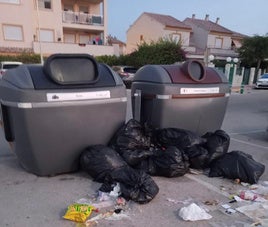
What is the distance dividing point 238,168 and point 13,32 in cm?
2334

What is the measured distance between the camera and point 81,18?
2558 cm

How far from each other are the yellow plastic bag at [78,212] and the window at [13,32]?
75.8 ft

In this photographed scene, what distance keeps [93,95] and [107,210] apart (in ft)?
4.26

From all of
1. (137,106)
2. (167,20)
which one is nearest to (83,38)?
(167,20)

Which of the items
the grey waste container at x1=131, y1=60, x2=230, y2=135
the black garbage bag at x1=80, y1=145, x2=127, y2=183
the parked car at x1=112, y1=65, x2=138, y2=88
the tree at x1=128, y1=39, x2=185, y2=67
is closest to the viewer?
the black garbage bag at x1=80, y1=145, x2=127, y2=183

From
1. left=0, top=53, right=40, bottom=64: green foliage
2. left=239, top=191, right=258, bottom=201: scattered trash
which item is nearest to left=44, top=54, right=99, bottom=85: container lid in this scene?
left=239, top=191, right=258, bottom=201: scattered trash

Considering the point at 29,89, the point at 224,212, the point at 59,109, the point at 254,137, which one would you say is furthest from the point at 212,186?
the point at 254,137

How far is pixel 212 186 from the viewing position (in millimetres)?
3270

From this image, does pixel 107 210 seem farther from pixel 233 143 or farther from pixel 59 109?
pixel 233 143

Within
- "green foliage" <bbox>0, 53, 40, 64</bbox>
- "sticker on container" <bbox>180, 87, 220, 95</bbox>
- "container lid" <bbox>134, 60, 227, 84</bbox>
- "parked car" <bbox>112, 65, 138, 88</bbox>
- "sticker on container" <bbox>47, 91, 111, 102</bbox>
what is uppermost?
"container lid" <bbox>134, 60, 227, 84</bbox>

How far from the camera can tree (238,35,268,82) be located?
79.1 feet

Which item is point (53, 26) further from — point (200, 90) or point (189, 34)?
point (200, 90)

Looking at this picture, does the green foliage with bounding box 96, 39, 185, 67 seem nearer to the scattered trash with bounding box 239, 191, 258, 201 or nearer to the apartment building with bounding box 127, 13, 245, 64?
the apartment building with bounding box 127, 13, 245, 64

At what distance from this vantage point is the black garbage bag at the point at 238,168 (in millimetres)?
3317
